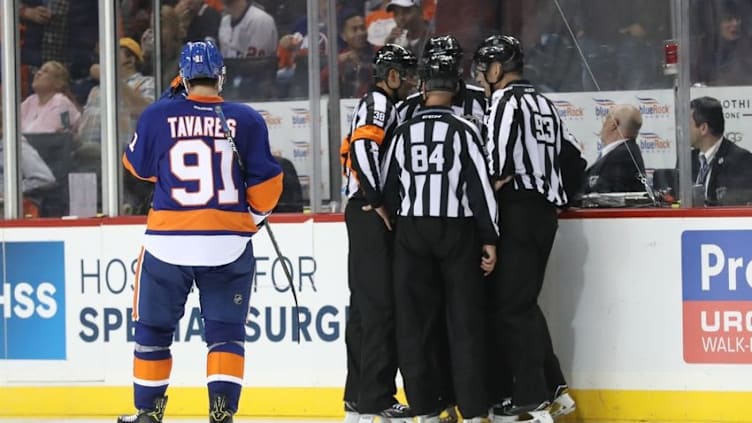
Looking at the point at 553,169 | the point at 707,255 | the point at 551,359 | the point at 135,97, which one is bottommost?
the point at 551,359

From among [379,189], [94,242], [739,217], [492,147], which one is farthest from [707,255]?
[94,242]

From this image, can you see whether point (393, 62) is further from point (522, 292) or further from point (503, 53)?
point (522, 292)

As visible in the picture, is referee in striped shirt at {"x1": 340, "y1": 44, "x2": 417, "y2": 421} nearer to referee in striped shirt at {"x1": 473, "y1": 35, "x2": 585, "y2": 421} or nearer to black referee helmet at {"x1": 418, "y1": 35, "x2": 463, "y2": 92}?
black referee helmet at {"x1": 418, "y1": 35, "x2": 463, "y2": 92}

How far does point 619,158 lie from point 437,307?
41.8 inches

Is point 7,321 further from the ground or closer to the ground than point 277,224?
closer to the ground

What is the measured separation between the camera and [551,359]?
5.46 meters

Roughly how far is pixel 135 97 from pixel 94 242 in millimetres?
694

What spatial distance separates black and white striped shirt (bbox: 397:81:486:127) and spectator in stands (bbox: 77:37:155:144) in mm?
1428

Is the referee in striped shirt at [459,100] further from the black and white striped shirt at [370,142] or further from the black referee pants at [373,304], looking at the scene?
the black referee pants at [373,304]

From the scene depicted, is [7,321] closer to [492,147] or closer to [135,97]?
[135,97]

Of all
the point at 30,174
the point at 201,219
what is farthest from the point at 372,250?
the point at 30,174

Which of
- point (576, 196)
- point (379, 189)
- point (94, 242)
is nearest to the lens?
point (379, 189)

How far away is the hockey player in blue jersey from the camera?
16.0 feet

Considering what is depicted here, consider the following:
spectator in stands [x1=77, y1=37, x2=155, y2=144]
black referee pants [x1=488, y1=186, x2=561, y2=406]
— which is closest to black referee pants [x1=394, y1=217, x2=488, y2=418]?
black referee pants [x1=488, y1=186, x2=561, y2=406]
